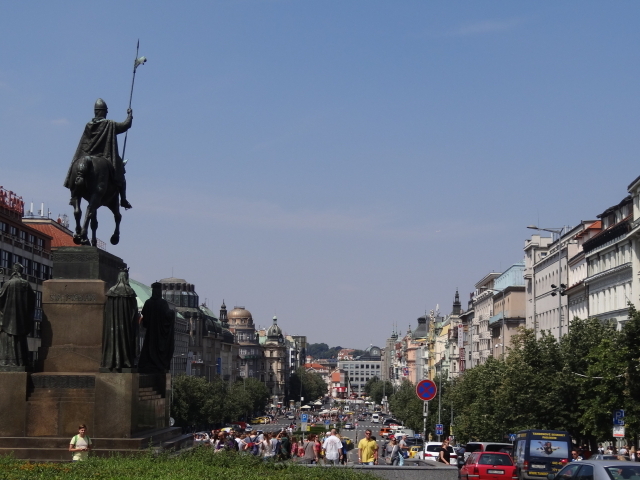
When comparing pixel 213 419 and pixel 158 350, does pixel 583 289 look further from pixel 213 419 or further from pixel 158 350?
pixel 158 350

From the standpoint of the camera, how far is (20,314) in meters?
22.1

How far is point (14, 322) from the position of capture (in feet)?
72.1

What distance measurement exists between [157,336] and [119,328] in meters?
3.36

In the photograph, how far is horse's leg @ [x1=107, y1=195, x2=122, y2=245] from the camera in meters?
25.1

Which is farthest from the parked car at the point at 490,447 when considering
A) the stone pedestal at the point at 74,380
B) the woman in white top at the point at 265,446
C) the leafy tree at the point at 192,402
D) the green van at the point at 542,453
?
the leafy tree at the point at 192,402

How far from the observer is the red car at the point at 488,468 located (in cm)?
3706

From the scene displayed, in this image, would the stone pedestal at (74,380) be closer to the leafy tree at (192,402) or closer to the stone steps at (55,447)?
the stone steps at (55,447)

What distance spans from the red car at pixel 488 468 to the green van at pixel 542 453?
2.94 feet

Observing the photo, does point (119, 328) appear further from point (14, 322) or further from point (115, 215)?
point (115, 215)

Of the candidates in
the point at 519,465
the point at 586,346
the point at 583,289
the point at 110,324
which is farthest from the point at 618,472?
the point at 583,289

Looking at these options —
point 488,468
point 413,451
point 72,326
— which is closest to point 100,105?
point 72,326

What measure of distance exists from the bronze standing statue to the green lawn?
5.69 meters

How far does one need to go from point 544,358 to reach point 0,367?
43355 mm

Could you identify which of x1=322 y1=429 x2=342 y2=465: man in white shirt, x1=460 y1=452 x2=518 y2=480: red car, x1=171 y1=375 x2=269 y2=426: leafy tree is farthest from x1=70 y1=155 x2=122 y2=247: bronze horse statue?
x1=171 y1=375 x2=269 y2=426: leafy tree
